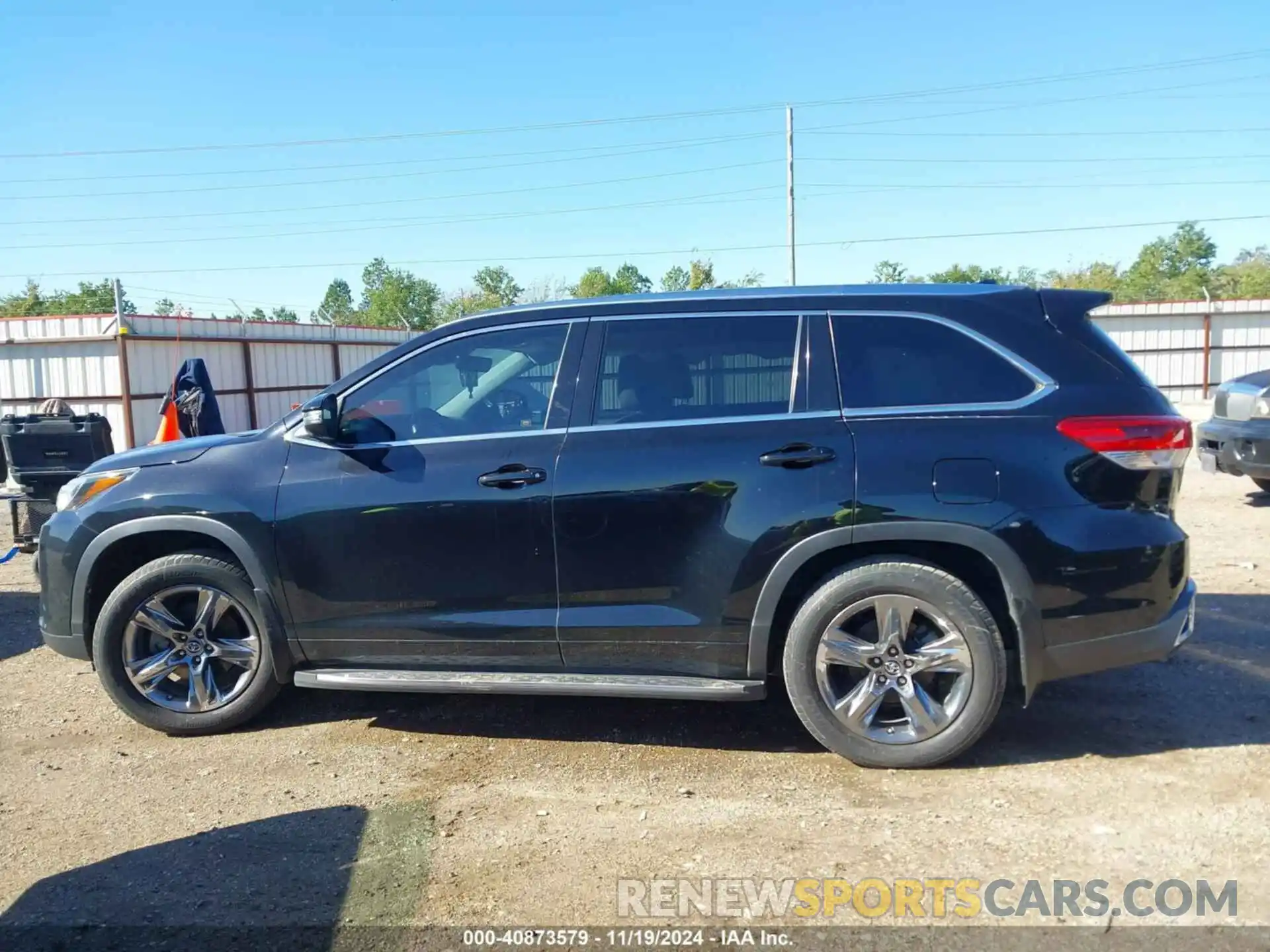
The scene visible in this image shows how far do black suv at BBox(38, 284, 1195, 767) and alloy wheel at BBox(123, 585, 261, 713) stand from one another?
0.6 inches

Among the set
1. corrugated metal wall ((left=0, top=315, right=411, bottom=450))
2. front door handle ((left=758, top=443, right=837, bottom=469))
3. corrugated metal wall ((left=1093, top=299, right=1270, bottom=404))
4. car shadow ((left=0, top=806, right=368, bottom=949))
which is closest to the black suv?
front door handle ((left=758, top=443, right=837, bottom=469))

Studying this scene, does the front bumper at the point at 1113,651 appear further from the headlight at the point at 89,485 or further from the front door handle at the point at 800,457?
the headlight at the point at 89,485

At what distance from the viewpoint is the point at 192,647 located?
454cm

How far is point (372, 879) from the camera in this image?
10.7 feet

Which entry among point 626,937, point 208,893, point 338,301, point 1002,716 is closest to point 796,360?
point 1002,716

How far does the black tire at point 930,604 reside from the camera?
388 cm

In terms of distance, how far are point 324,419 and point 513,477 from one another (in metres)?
0.90

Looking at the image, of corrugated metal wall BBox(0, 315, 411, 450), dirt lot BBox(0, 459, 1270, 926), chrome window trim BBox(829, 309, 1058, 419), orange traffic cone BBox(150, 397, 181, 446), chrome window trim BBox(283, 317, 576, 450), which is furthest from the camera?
corrugated metal wall BBox(0, 315, 411, 450)

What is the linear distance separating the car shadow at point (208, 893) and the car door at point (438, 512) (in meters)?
0.88

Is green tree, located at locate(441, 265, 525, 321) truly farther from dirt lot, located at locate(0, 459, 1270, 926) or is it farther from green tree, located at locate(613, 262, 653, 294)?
dirt lot, located at locate(0, 459, 1270, 926)

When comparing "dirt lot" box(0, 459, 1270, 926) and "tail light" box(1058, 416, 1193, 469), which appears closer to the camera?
"dirt lot" box(0, 459, 1270, 926)

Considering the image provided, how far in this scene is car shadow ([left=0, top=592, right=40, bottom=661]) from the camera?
6.16 m

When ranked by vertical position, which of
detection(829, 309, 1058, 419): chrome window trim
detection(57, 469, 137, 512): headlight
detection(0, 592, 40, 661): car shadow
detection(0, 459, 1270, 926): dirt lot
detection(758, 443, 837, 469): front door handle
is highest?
detection(829, 309, 1058, 419): chrome window trim

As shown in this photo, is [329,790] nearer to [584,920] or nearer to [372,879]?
[372,879]
